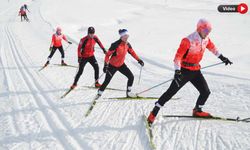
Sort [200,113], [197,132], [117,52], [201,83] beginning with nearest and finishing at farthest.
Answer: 1. [197,132]
2. [201,83]
3. [200,113]
4. [117,52]

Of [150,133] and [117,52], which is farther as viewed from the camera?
[117,52]

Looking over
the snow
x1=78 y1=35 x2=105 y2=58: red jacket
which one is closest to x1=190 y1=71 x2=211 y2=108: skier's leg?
the snow

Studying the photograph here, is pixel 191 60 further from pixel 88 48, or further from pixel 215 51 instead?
pixel 88 48

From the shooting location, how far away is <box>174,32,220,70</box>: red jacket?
5148 mm

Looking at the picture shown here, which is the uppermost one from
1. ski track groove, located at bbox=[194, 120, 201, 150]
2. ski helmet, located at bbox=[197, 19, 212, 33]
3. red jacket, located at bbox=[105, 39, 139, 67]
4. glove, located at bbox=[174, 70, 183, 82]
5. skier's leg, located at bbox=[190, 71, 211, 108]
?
ski helmet, located at bbox=[197, 19, 212, 33]

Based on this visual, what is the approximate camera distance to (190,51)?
532 cm

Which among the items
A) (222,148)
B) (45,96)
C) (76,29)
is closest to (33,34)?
(76,29)

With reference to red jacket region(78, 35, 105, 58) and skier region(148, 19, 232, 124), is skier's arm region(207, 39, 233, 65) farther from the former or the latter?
→ red jacket region(78, 35, 105, 58)

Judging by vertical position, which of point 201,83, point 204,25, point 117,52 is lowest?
point 201,83

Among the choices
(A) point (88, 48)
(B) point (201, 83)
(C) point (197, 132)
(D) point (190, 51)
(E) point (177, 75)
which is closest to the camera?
(E) point (177, 75)

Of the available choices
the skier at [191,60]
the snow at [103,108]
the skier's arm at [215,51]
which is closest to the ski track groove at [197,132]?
the snow at [103,108]

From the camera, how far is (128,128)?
19.5ft

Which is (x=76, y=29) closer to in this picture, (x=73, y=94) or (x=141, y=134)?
(x=73, y=94)

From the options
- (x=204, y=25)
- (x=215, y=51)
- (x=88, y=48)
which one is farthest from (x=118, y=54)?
(x=204, y=25)
